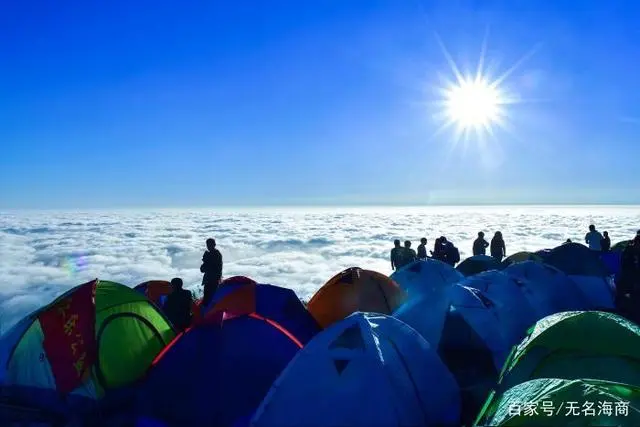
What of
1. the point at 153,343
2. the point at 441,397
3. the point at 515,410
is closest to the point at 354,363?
the point at 441,397

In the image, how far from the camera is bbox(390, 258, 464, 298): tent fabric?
1220 cm

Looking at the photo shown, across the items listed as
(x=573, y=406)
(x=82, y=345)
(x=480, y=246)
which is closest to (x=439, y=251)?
(x=480, y=246)

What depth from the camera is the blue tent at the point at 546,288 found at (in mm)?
11508

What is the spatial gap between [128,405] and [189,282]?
1864 inches

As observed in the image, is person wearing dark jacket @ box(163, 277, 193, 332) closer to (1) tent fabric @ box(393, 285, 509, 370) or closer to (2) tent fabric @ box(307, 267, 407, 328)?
(2) tent fabric @ box(307, 267, 407, 328)

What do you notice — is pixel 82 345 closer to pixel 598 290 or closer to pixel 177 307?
pixel 177 307

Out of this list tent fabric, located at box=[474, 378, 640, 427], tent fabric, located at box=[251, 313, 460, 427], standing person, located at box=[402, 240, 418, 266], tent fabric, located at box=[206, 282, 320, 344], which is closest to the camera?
tent fabric, located at box=[474, 378, 640, 427]

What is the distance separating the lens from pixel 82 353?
7.21 m

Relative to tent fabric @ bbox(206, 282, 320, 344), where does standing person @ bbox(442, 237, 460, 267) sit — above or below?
above

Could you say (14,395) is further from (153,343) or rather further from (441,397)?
(441,397)

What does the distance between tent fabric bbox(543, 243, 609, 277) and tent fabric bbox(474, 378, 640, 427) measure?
12.1 metres

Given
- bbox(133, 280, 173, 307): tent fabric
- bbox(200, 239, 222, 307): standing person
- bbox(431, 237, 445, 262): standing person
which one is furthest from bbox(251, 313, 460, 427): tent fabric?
bbox(431, 237, 445, 262): standing person

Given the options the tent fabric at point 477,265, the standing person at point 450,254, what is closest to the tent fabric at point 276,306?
the tent fabric at point 477,265

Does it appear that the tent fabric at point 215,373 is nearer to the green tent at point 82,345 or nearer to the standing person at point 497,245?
the green tent at point 82,345
